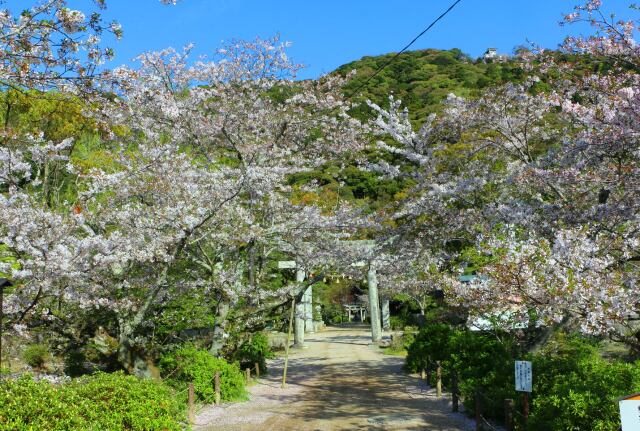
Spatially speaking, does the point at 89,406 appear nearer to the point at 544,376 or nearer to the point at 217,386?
the point at 217,386

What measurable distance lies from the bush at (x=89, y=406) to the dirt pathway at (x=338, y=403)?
2488mm

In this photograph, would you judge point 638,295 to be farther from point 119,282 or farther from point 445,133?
point 119,282

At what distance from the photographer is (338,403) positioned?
43.8 ft

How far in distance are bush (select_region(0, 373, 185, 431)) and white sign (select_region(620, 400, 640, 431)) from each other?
5.44 m

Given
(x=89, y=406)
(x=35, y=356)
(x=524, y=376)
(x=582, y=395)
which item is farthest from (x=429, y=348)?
(x=89, y=406)

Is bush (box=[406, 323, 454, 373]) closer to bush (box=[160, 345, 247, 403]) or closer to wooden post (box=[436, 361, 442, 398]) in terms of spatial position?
wooden post (box=[436, 361, 442, 398])

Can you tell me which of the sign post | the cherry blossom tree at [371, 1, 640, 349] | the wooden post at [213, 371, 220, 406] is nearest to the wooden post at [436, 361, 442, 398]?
the cherry blossom tree at [371, 1, 640, 349]

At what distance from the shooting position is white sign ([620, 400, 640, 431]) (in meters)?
4.37

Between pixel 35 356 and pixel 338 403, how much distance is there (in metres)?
8.67

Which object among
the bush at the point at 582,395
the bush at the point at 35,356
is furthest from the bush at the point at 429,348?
the bush at the point at 35,356

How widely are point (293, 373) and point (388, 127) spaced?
10.0 metres

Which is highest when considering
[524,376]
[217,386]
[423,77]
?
[423,77]

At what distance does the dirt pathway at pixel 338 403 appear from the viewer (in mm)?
10789

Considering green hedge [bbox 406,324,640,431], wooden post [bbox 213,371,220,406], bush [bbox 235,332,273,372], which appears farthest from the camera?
bush [bbox 235,332,273,372]
